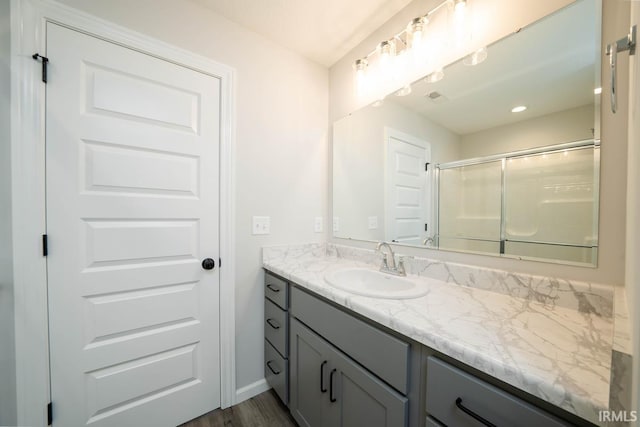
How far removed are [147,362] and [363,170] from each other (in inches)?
68.5

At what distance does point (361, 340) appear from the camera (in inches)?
33.8

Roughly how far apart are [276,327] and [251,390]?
1.69ft

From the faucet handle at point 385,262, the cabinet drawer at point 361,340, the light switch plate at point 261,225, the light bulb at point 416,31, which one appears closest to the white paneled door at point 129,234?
the light switch plate at point 261,225

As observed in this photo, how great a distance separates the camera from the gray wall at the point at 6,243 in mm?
907

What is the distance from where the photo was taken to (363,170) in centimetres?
173

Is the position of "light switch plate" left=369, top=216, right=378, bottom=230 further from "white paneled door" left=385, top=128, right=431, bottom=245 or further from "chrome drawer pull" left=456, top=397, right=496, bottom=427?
"chrome drawer pull" left=456, top=397, right=496, bottom=427

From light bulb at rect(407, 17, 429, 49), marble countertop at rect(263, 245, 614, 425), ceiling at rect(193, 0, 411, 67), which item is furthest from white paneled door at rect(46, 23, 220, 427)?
light bulb at rect(407, 17, 429, 49)

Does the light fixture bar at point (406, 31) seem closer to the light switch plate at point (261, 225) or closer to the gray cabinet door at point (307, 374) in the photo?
the light switch plate at point (261, 225)

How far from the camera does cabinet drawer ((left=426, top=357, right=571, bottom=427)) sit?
1.64 ft

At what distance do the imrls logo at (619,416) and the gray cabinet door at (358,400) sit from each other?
44 cm

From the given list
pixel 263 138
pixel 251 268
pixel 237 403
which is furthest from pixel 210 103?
pixel 237 403

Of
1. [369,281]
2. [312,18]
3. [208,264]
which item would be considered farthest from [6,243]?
[312,18]

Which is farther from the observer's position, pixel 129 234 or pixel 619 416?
pixel 129 234

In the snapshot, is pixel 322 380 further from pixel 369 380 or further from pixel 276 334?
pixel 276 334
